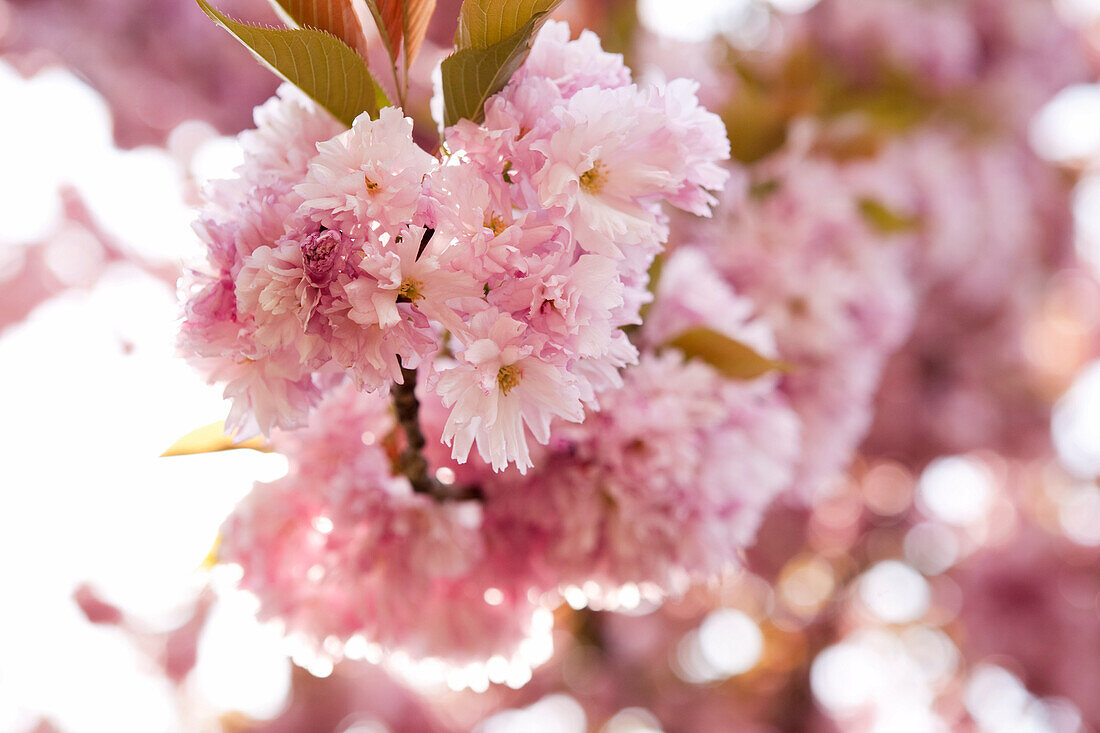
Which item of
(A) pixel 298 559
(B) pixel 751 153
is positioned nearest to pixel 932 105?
(B) pixel 751 153

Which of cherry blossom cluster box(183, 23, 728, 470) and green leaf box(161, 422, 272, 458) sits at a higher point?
cherry blossom cluster box(183, 23, 728, 470)

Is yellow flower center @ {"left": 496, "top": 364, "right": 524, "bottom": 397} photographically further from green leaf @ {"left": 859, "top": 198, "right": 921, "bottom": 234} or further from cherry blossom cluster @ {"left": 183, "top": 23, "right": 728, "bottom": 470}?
green leaf @ {"left": 859, "top": 198, "right": 921, "bottom": 234}

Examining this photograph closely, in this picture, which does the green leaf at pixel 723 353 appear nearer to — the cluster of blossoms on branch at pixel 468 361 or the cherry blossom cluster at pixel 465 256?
the cluster of blossoms on branch at pixel 468 361

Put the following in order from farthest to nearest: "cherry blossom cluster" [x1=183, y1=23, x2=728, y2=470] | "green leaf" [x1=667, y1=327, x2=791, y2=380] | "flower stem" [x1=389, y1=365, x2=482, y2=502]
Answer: "green leaf" [x1=667, y1=327, x2=791, y2=380]
"flower stem" [x1=389, y1=365, x2=482, y2=502]
"cherry blossom cluster" [x1=183, y1=23, x2=728, y2=470]

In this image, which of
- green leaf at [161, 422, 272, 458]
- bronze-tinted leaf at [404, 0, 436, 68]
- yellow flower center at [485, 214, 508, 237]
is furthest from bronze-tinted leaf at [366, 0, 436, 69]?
green leaf at [161, 422, 272, 458]

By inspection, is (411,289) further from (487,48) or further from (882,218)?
(882,218)

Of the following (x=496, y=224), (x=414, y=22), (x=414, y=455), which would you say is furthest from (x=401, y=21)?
(x=414, y=455)

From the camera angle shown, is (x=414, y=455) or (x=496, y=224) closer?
(x=496, y=224)
